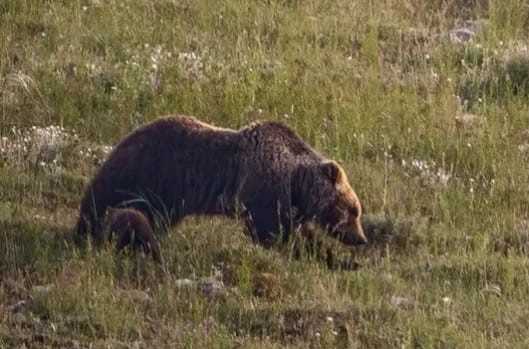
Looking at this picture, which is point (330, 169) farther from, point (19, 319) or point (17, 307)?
point (19, 319)

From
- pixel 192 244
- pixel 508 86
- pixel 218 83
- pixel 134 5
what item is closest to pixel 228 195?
pixel 192 244

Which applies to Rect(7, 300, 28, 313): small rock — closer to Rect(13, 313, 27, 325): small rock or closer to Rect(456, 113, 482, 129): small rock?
Rect(13, 313, 27, 325): small rock

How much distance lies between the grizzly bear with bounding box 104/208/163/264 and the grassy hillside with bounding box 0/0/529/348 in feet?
0.42

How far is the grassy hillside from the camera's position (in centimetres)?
795

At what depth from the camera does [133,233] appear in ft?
28.8

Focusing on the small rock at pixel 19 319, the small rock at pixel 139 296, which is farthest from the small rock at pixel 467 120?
the small rock at pixel 19 319

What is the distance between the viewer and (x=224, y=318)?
26.2 ft

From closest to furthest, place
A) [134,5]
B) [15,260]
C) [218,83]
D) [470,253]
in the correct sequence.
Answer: [15,260] → [470,253] → [218,83] → [134,5]

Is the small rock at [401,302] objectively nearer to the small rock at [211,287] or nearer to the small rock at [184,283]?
the small rock at [211,287]

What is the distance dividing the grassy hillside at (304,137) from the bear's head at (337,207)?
5.6 inches

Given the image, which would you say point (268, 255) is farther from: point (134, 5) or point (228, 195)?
point (134, 5)

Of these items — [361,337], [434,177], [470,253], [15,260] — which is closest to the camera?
[361,337]

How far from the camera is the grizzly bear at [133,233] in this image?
28.8ft

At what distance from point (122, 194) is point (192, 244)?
528mm
